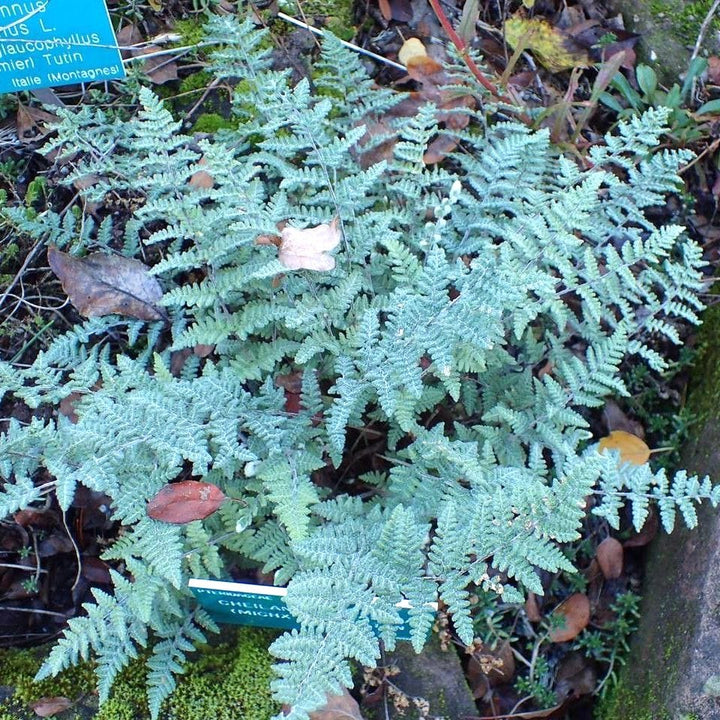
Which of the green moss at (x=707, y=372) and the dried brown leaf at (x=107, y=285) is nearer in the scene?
the dried brown leaf at (x=107, y=285)

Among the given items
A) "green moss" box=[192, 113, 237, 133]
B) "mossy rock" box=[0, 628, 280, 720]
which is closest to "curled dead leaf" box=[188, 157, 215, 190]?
"green moss" box=[192, 113, 237, 133]

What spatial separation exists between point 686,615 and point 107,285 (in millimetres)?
2783

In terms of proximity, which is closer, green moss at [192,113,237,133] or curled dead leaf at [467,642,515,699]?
curled dead leaf at [467,642,515,699]

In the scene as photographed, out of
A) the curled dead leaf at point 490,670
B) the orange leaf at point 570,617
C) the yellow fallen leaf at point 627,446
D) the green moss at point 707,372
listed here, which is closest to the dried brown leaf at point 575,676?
the orange leaf at point 570,617

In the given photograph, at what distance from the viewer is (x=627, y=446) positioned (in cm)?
337

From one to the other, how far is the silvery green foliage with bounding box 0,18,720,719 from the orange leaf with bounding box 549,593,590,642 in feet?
0.77

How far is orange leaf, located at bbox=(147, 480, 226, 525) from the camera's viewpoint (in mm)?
2659

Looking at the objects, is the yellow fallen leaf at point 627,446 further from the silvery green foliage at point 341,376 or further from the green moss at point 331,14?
the green moss at point 331,14

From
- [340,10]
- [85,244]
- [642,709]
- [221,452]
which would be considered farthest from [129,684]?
[340,10]

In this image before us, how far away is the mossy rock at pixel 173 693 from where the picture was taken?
2.83m

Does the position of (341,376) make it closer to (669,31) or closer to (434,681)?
(434,681)

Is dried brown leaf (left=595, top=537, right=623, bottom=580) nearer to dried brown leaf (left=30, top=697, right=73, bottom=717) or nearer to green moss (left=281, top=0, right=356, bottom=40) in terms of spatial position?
dried brown leaf (left=30, top=697, right=73, bottom=717)

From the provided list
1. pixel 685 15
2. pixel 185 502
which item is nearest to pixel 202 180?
pixel 185 502

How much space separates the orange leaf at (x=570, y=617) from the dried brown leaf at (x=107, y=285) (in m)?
2.20
